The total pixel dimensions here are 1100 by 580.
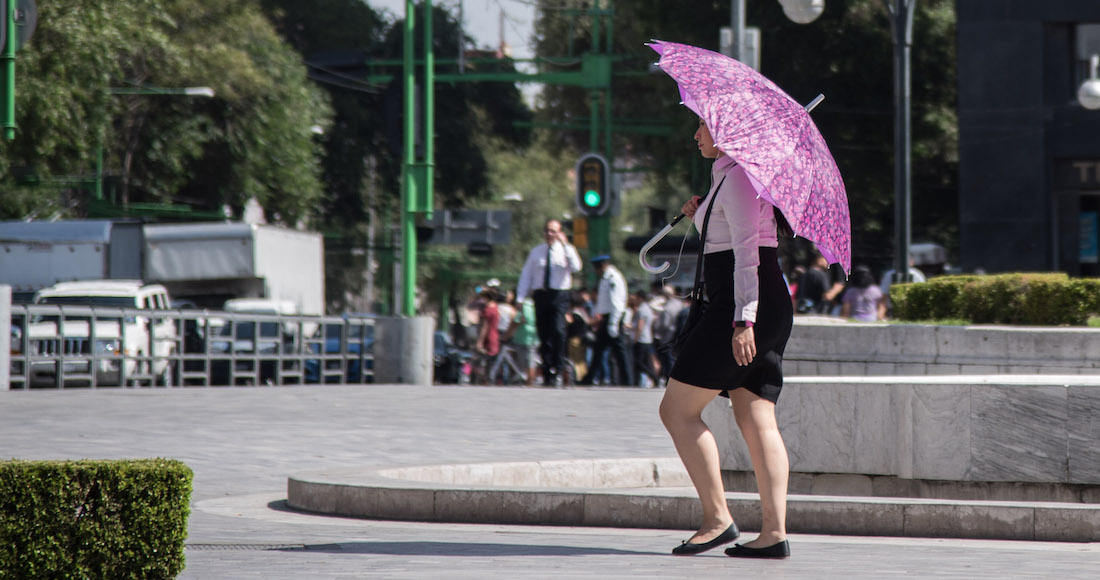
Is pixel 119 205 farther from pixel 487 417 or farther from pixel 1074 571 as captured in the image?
pixel 1074 571

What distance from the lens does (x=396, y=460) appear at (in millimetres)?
9289

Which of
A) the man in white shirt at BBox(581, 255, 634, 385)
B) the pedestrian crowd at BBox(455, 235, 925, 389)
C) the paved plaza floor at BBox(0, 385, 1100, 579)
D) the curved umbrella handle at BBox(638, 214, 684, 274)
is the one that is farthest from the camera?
the man in white shirt at BBox(581, 255, 634, 385)

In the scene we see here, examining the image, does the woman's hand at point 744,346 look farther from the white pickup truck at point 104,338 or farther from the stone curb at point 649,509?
the white pickup truck at point 104,338

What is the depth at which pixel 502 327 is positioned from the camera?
24.5 m

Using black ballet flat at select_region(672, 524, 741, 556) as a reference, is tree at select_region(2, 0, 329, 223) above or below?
above

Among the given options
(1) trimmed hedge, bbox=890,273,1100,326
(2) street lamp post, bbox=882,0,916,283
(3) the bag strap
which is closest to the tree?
(2) street lamp post, bbox=882,0,916,283

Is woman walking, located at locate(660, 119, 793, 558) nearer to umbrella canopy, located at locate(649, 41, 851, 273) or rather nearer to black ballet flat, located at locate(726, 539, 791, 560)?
black ballet flat, located at locate(726, 539, 791, 560)

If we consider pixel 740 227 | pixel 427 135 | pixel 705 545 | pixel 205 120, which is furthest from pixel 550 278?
pixel 205 120

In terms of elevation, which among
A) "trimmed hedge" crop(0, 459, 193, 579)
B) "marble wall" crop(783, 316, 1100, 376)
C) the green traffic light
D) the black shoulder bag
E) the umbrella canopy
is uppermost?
the green traffic light

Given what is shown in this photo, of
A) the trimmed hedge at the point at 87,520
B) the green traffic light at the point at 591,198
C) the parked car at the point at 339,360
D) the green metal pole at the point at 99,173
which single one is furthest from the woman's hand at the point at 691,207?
the green metal pole at the point at 99,173

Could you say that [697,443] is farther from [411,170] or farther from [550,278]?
[411,170]

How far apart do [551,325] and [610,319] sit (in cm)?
330

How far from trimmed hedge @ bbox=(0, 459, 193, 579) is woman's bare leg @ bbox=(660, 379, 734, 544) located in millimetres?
1907

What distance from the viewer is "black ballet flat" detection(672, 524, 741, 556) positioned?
5.77 metres
